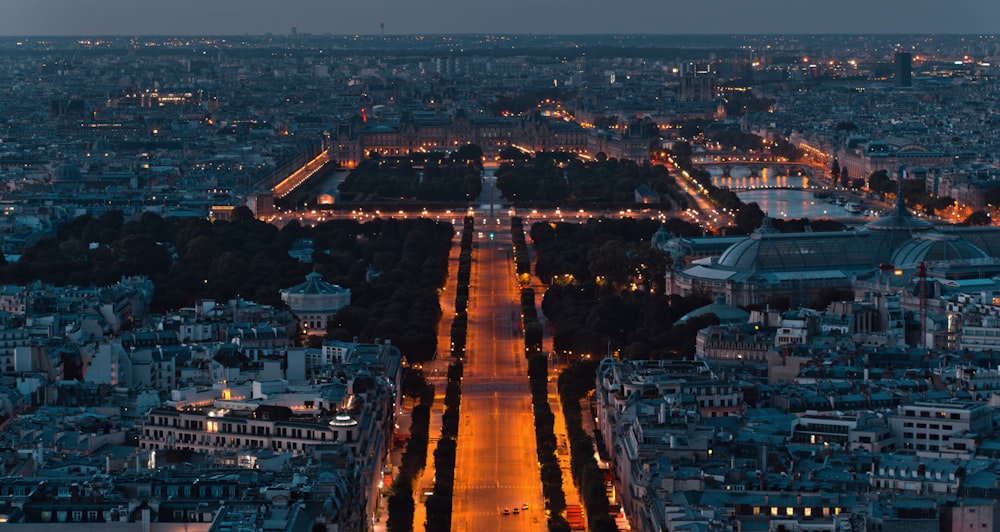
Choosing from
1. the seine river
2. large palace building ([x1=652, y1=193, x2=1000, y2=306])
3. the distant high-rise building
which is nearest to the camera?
large palace building ([x1=652, y1=193, x2=1000, y2=306])

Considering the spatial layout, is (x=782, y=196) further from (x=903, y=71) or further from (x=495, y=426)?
(x=903, y=71)

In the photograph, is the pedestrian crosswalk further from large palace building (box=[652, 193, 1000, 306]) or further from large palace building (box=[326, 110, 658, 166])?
large palace building (box=[326, 110, 658, 166])

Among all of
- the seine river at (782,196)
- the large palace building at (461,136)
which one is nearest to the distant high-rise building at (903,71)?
the large palace building at (461,136)

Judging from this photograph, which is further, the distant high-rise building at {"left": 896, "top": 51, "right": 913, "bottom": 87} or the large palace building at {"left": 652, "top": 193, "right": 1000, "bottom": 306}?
the distant high-rise building at {"left": 896, "top": 51, "right": 913, "bottom": 87}

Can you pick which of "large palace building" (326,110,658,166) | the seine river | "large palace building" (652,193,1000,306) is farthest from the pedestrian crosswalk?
"large palace building" (326,110,658,166)

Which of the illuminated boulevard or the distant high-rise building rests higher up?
the distant high-rise building

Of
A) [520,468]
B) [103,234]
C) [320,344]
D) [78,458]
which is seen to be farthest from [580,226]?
[78,458]

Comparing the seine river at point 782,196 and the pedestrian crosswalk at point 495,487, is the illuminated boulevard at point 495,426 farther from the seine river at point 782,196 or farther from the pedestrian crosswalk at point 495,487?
the seine river at point 782,196

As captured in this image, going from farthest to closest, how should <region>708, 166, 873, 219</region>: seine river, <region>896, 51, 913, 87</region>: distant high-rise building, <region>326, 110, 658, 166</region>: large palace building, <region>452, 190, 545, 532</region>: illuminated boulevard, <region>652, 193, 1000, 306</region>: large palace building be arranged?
<region>896, 51, 913, 87</region>: distant high-rise building < <region>326, 110, 658, 166</region>: large palace building < <region>708, 166, 873, 219</region>: seine river < <region>652, 193, 1000, 306</region>: large palace building < <region>452, 190, 545, 532</region>: illuminated boulevard

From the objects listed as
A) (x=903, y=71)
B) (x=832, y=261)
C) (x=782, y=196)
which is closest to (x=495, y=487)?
(x=832, y=261)
